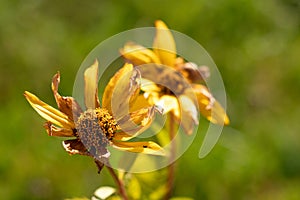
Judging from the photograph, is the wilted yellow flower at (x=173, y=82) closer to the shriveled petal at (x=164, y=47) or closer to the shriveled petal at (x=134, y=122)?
the shriveled petal at (x=164, y=47)

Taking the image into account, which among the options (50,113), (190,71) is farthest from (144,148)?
(190,71)

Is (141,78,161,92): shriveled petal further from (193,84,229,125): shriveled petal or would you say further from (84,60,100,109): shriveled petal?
(84,60,100,109): shriveled petal

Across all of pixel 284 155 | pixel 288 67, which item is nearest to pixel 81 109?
pixel 284 155

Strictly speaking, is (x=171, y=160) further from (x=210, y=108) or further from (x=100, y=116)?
(x=100, y=116)

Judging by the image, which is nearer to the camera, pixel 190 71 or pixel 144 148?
pixel 144 148

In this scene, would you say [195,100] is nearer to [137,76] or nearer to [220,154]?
[137,76]
